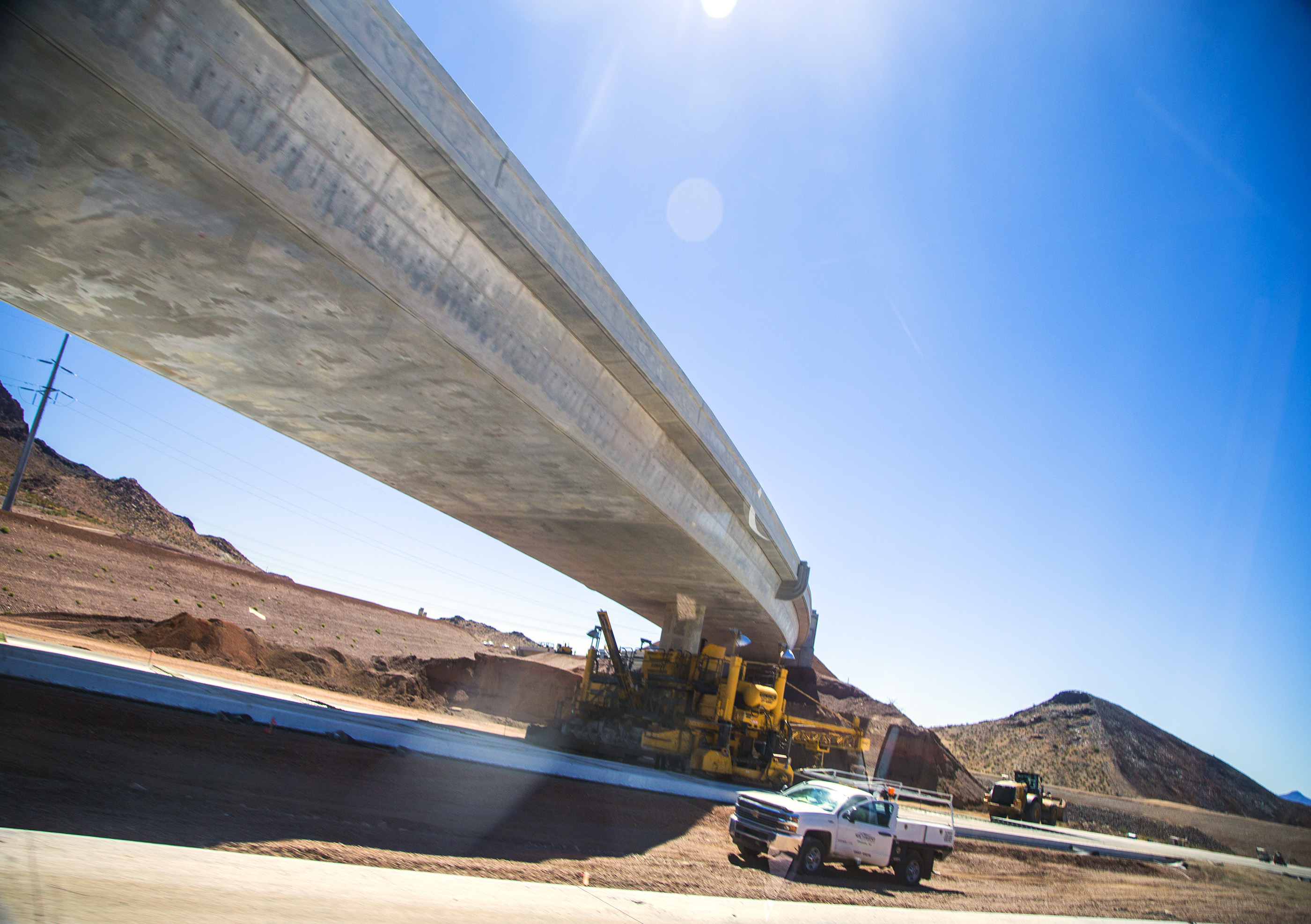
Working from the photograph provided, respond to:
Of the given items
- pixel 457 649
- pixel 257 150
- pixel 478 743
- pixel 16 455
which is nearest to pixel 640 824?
pixel 478 743

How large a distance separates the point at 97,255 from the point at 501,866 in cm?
1138

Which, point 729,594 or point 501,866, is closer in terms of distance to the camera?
point 501,866

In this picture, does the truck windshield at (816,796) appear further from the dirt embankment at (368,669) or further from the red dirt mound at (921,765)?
the red dirt mound at (921,765)

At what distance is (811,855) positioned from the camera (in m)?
12.2

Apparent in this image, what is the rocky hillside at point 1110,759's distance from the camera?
70.5 m

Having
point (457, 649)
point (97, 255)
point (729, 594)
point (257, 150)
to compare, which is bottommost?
point (457, 649)

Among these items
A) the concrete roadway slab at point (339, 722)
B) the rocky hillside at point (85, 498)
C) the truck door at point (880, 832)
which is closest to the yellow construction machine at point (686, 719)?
the concrete roadway slab at point (339, 722)

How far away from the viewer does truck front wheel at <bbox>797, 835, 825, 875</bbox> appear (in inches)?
476

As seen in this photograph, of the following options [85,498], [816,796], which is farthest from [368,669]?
[85,498]

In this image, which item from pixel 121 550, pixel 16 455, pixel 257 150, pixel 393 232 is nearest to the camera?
pixel 257 150

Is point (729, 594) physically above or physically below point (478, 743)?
above

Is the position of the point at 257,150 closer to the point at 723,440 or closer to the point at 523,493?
the point at 523,493

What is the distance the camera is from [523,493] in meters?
20.7

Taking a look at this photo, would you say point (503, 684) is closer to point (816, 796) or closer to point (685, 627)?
point (685, 627)
